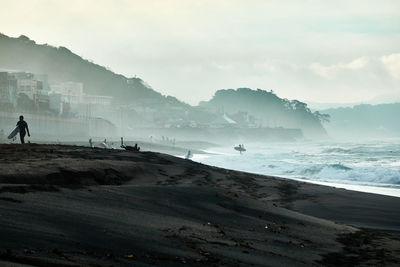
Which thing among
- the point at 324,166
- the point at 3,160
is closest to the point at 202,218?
the point at 3,160

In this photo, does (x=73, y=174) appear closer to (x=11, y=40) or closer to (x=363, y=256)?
(x=363, y=256)

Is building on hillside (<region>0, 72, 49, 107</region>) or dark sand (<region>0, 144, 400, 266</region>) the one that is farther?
building on hillside (<region>0, 72, 49, 107</region>)

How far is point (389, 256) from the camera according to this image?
27.1 feet

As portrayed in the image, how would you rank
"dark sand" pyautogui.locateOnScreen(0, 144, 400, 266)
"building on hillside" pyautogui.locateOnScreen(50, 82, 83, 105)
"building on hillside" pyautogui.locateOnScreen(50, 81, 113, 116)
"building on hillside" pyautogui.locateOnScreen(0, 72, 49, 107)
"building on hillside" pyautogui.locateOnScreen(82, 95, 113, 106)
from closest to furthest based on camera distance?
"dark sand" pyautogui.locateOnScreen(0, 144, 400, 266)
"building on hillside" pyautogui.locateOnScreen(0, 72, 49, 107)
"building on hillside" pyautogui.locateOnScreen(50, 81, 113, 116)
"building on hillside" pyautogui.locateOnScreen(50, 82, 83, 105)
"building on hillside" pyautogui.locateOnScreen(82, 95, 113, 106)

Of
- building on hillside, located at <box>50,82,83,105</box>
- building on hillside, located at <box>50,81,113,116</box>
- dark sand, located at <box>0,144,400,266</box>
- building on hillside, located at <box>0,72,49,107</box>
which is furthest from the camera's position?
building on hillside, located at <box>50,82,83,105</box>

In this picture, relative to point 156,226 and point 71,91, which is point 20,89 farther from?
point 156,226

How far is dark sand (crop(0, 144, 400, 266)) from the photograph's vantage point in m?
5.82

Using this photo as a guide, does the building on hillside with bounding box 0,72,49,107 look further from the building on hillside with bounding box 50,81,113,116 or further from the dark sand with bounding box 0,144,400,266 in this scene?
the dark sand with bounding box 0,144,400,266

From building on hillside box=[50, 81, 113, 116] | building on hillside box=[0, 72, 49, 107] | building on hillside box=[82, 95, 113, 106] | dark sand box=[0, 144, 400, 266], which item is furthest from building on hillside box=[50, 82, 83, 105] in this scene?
dark sand box=[0, 144, 400, 266]

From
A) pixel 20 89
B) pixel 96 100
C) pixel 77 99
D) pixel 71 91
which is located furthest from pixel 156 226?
pixel 96 100

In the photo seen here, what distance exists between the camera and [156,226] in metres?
7.74

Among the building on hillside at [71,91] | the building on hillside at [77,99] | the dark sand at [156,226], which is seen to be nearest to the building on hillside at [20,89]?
the building on hillside at [77,99]

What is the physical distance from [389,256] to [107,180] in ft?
24.5

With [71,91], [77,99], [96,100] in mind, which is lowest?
[77,99]
